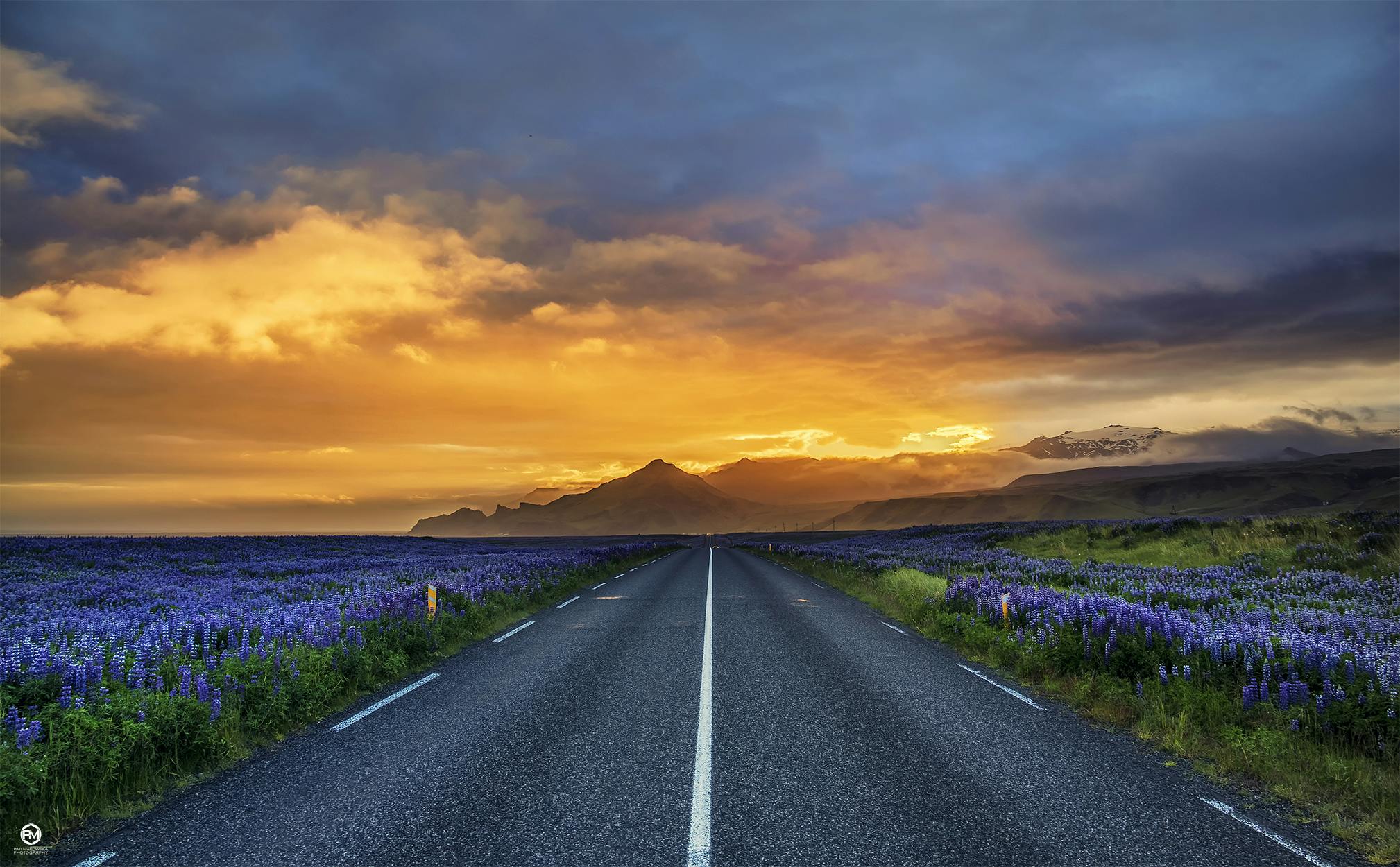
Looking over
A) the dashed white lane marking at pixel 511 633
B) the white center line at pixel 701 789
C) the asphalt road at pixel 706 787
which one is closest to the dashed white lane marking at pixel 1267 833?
the asphalt road at pixel 706 787

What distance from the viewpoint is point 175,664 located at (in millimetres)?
8586

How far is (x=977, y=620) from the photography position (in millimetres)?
14695

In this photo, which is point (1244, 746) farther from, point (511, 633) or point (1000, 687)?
point (511, 633)

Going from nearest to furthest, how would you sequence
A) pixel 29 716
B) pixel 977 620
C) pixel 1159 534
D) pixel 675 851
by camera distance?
pixel 675 851 → pixel 29 716 → pixel 977 620 → pixel 1159 534

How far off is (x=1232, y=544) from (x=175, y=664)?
32.6 meters

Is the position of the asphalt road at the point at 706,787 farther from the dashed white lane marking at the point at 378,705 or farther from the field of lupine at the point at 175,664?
the field of lupine at the point at 175,664

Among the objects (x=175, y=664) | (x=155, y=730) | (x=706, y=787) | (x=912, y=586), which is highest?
(x=175, y=664)

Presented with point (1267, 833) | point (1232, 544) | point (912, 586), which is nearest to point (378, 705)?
point (1267, 833)

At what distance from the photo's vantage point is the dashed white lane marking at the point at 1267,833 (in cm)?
492

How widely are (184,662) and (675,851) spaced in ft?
23.0

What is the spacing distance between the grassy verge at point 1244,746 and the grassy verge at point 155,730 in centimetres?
946

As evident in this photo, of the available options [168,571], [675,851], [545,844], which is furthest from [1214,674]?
[168,571]

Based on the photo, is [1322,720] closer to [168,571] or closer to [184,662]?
[184,662]

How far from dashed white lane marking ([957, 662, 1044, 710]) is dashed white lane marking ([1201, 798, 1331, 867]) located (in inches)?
125
